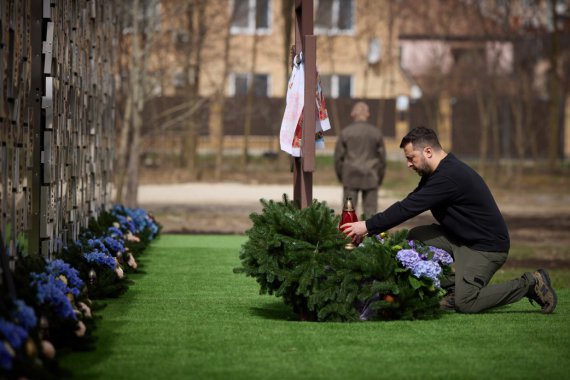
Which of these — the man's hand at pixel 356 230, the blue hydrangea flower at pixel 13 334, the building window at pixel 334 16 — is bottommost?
the blue hydrangea flower at pixel 13 334

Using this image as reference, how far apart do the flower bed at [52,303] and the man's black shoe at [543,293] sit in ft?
11.8

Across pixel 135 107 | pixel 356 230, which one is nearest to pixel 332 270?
pixel 356 230

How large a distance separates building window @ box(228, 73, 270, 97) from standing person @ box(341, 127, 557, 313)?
38820 mm

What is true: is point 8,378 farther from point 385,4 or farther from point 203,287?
point 385,4

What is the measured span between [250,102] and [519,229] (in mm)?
20072

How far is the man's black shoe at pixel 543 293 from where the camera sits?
396 inches

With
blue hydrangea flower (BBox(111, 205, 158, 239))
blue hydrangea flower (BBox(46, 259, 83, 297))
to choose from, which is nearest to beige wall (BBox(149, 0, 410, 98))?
blue hydrangea flower (BBox(111, 205, 158, 239))

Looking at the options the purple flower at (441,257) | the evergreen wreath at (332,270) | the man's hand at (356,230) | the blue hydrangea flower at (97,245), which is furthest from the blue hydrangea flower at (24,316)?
the blue hydrangea flower at (97,245)

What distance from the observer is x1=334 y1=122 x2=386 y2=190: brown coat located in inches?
680

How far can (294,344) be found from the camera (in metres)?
8.30

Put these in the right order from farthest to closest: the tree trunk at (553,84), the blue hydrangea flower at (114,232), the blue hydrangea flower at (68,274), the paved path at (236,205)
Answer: the tree trunk at (553,84) < the paved path at (236,205) < the blue hydrangea flower at (114,232) < the blue hydrangea flower at (68,274)

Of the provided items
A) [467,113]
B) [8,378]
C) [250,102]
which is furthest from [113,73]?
[467,113]

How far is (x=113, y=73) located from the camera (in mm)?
17969

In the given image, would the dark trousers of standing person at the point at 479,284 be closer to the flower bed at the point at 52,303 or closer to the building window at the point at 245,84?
the flower bed at the point at 52,303
